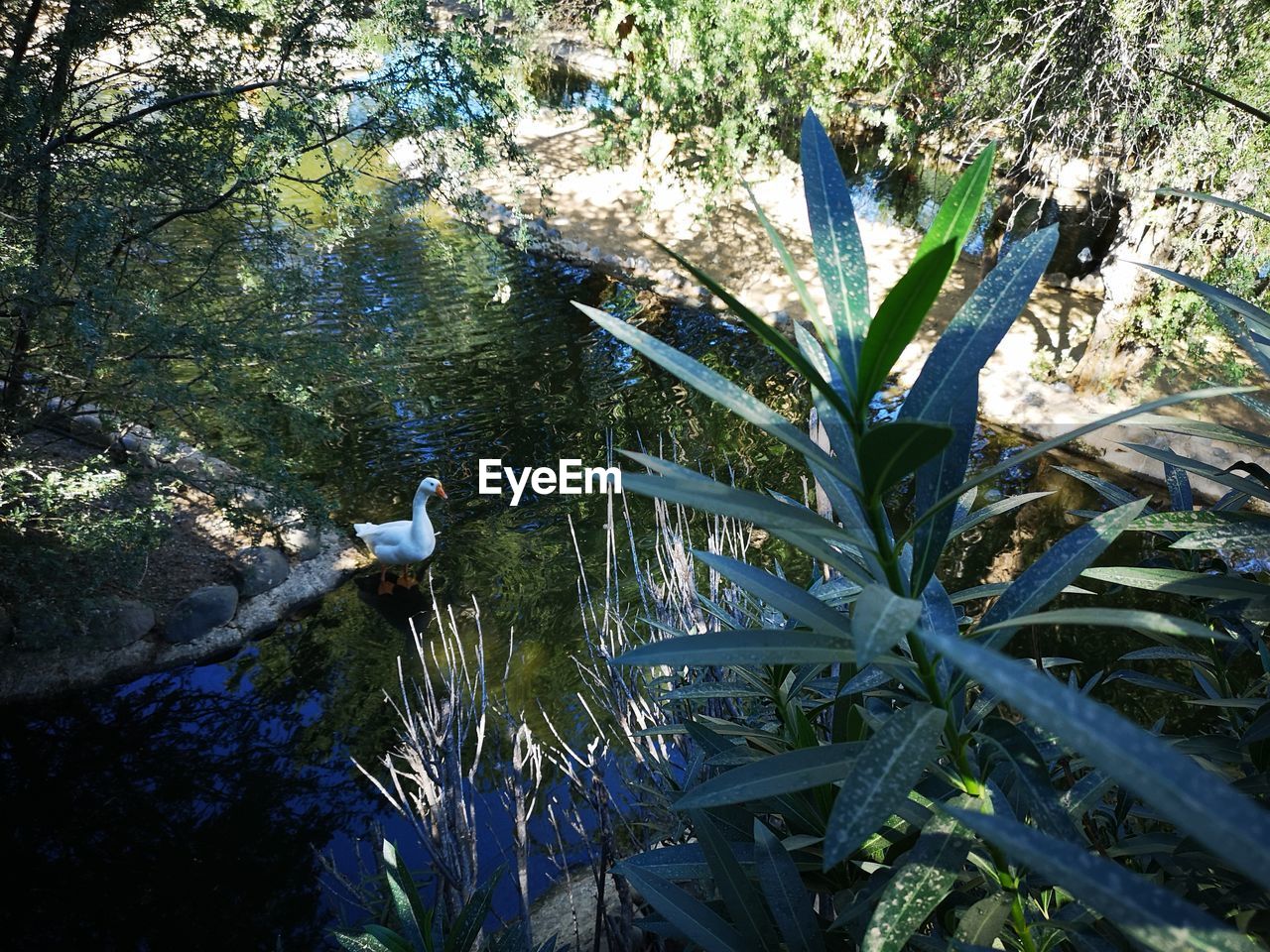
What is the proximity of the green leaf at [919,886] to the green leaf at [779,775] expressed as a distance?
0.10 m

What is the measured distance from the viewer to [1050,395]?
741cm

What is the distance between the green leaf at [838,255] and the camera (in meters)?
0.77

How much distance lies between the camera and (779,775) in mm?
813

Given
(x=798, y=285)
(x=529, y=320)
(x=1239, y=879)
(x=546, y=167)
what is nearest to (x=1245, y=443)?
(x=1239, y=879)

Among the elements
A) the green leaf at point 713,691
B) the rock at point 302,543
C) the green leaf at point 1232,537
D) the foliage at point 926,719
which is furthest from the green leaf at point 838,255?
the rock at point 302,543

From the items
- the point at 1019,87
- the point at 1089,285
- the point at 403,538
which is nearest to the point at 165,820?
the point at 403,538

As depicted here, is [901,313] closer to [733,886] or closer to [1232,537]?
[1232,537]

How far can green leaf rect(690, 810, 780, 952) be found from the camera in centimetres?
101

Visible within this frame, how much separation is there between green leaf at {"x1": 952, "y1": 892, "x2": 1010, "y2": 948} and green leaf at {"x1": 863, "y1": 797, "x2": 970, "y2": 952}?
8 cm

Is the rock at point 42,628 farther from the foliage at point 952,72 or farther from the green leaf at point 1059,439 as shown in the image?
the foliage at point 952,72

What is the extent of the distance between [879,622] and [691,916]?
0.59 meters

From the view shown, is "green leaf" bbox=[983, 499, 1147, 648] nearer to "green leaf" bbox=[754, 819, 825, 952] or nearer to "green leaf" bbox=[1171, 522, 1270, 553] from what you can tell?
"green leaf" bbox=[1171, 522, 1270, 553]

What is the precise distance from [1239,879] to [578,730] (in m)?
3.62

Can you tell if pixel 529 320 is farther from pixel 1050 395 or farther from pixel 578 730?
pixel 578 730
